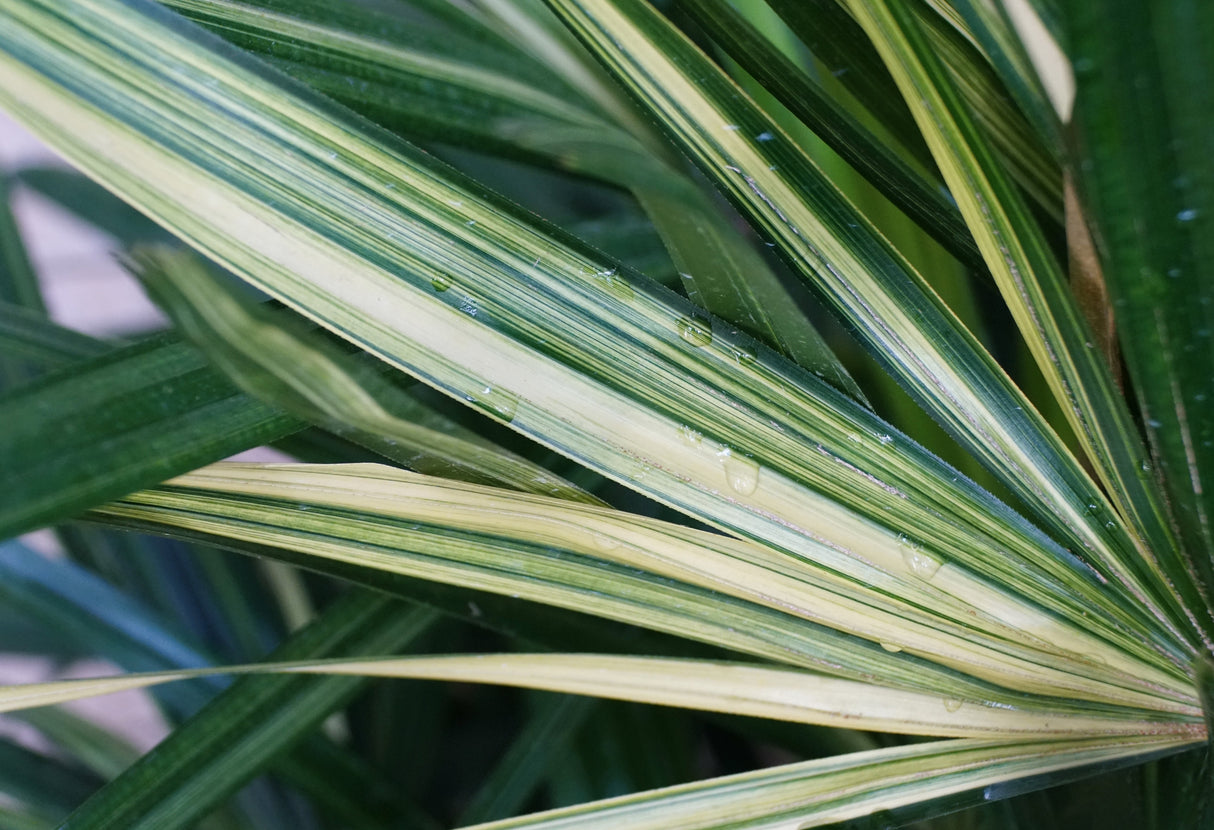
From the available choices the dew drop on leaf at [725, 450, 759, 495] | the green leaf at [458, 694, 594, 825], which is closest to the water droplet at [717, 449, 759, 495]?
the dew drop on leaf at [725, 450, 759, 495]

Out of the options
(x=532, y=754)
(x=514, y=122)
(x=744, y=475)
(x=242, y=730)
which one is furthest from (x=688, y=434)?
(x=532, y=754)

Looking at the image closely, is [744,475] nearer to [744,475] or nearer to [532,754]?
[744,475]

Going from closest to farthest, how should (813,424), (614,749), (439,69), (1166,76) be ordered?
(1166,76) < (813,424) < (439,69) < (614,749)

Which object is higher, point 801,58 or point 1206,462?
point 801,58

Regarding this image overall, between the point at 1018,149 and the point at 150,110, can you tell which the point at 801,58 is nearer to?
the point at 1018,149

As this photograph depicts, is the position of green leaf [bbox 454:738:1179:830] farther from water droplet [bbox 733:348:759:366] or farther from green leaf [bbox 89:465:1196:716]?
water droplet [bbox 733:348:759:366]

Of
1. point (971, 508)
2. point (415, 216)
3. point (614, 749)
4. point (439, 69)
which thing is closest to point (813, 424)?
point (971, 508)
